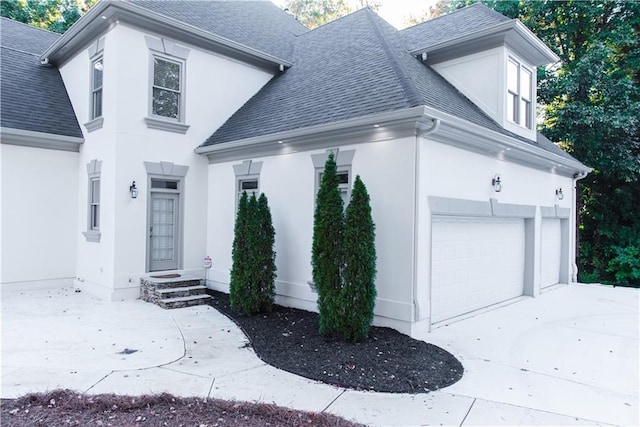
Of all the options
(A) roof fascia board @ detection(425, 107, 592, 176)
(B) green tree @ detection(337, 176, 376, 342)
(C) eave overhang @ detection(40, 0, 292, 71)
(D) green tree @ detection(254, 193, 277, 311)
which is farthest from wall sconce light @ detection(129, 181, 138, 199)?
(A) roof fascia board @ detection(425, 107, 592, 176)

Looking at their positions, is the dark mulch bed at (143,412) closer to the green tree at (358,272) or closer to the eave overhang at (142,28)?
the green tree at (358,272)

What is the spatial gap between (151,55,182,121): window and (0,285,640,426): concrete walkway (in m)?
4.38

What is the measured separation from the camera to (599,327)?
7.36 m

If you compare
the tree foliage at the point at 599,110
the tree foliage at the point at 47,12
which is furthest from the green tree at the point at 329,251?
the tree foliage at the point at 47,12

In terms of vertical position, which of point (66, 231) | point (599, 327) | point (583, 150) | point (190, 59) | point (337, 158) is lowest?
point (599, 327)

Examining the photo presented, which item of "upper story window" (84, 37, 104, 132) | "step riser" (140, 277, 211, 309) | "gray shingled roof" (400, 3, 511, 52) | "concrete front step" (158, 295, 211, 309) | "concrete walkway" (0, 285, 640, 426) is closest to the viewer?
"concrete walkway" (0, 285, 640, 426)

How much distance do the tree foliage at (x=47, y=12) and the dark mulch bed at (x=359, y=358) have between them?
16.8m

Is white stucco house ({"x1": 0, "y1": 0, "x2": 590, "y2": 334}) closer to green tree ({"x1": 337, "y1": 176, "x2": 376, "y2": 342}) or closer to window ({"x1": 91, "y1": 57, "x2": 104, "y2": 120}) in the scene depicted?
window ({"x1": 91, "y1": 57, "x2": 104, "y2": 120})

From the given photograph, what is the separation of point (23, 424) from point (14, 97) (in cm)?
901

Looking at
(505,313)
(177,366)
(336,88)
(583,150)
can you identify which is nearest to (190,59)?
(336,88)

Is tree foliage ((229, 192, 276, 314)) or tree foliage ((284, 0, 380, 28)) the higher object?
tree foliage ((284, 0, 380, 28))

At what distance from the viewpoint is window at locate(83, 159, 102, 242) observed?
925 centimetres

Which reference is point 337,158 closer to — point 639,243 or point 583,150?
point 583,150

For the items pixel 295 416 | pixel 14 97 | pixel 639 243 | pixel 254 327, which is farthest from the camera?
pixel 639 243
